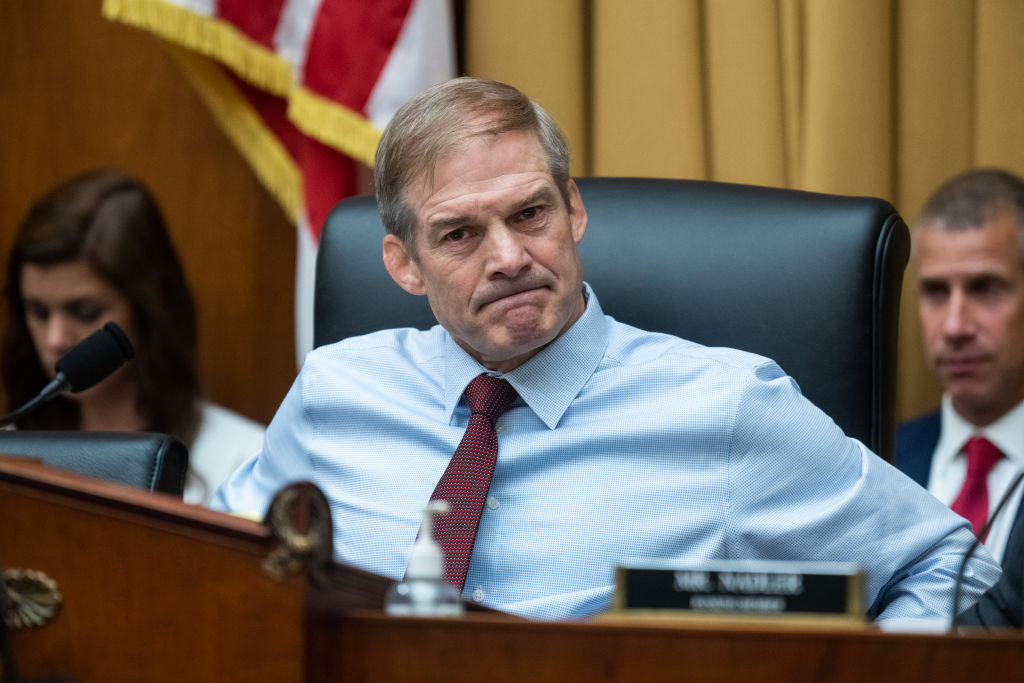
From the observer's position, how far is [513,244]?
1.49 m

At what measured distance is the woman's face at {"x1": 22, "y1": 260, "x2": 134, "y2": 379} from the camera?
2445 millimetres

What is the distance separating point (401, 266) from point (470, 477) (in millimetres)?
368

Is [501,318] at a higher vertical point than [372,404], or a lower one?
higher

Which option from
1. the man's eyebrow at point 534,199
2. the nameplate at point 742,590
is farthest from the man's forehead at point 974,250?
the nameplate at point 742,590

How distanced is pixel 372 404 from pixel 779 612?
0.96 metres

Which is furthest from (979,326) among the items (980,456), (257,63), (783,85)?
(257,63)

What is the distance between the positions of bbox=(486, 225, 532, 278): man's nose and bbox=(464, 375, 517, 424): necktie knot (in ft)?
0.47

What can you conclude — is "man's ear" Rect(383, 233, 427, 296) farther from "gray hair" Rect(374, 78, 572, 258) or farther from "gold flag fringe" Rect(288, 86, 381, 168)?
"gold flag fringe" Rect(288, 86, 381, 168)

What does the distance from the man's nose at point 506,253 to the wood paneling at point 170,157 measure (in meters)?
1.37

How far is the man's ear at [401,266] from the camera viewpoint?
1644 millimetres

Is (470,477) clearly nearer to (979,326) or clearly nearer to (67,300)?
(979,326)

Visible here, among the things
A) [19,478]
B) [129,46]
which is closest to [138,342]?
[129,46]

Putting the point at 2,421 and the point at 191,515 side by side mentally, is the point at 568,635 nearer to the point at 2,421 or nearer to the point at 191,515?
the point at 191,515

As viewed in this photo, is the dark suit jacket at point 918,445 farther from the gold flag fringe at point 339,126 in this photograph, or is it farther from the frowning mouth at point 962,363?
the gold flag fringe at point 339,126
